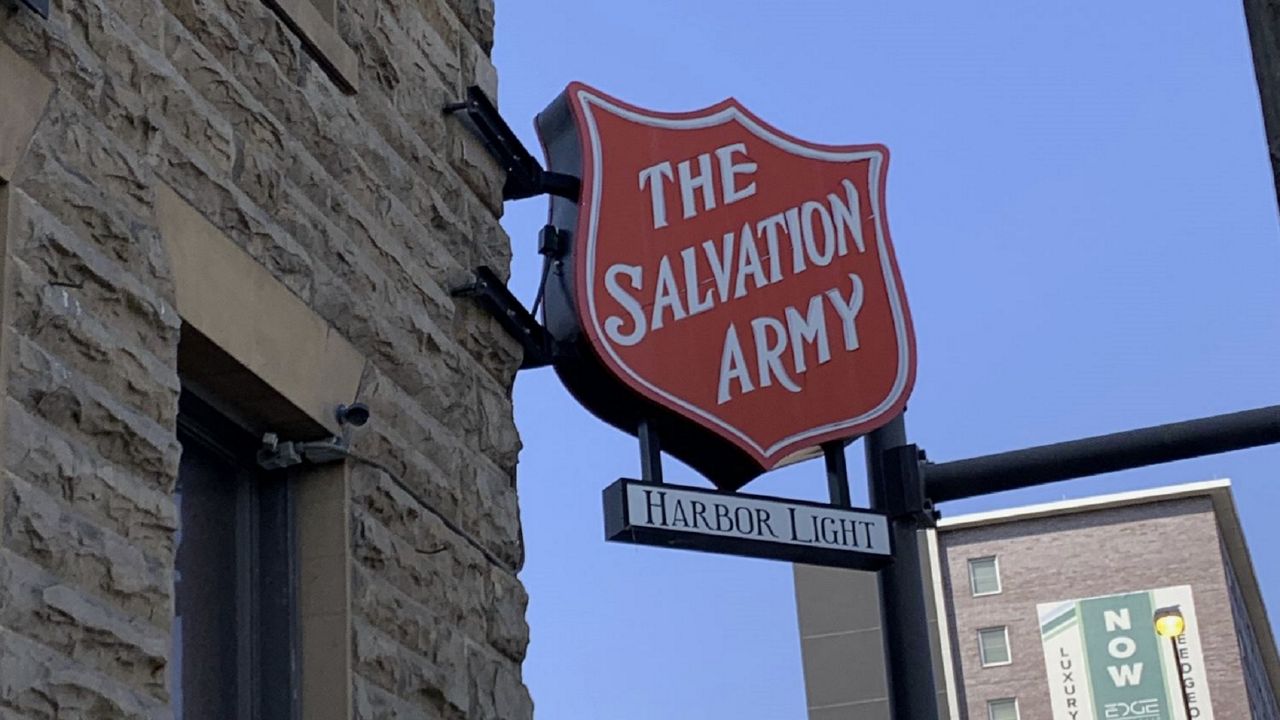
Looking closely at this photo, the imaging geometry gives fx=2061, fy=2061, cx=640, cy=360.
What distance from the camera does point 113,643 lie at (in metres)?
4.90

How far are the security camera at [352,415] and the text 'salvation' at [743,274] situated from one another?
108 inches

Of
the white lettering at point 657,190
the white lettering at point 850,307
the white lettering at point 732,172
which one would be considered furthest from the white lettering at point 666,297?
the white lettering at point 850,307

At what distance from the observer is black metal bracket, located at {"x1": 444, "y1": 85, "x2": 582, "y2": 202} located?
26.2 ft

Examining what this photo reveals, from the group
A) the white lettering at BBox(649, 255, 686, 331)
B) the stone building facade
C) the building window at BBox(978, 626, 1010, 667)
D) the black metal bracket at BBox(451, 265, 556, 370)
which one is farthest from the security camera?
the building window at BBox(978, 626, 1010, 667)

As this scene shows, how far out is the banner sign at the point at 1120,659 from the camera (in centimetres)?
7394

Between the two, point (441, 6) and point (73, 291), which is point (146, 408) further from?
point (441, 6)

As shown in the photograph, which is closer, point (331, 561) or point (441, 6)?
point (331, 561)

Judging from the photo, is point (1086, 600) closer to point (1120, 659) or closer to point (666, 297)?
point (1120, 659)

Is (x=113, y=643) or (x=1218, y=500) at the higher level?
(x=1218, y=500)

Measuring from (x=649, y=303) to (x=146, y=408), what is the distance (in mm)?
4283

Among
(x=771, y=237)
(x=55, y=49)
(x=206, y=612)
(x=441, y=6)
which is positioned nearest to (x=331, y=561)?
(x=206, y=612)

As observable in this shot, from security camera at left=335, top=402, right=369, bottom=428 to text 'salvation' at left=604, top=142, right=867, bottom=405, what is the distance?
2.75 m

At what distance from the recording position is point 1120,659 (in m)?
76.2

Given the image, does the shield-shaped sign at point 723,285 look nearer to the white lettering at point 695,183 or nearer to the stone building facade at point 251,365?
the white lettering at point 695,183
